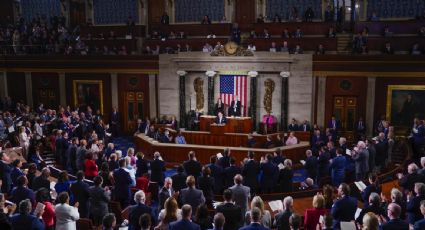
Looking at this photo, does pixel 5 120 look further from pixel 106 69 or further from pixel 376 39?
pixel 376 39

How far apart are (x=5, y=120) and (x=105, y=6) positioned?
1211 cm

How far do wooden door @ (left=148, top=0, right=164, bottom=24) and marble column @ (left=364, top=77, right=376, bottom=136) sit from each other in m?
12.4

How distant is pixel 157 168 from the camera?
443 inches

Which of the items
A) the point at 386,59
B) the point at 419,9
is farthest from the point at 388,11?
the point at 386,59

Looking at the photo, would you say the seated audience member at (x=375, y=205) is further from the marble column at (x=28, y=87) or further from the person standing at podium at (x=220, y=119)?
the marble column at (x=28, y=87)

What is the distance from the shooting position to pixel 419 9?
21.2 metres

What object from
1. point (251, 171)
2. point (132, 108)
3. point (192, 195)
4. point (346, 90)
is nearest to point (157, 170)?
point (251, 171)

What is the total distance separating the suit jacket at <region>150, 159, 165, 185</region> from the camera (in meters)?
11.2

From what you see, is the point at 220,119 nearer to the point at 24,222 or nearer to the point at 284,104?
the point at 284,104

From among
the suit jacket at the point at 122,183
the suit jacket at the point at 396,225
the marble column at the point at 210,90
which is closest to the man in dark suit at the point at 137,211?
the suit jacket at the point at 122,183

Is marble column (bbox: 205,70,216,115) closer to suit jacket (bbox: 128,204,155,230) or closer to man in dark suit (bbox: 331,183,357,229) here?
man in dark suit (bbox: 331,183,357,229)

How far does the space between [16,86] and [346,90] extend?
1776 centimetres

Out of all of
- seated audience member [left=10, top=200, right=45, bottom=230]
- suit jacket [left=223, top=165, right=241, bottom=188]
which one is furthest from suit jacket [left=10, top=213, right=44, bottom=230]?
suit jacket [left=223, top=165, right=241, bottom=188]

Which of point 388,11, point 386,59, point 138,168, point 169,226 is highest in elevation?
point 388,11
